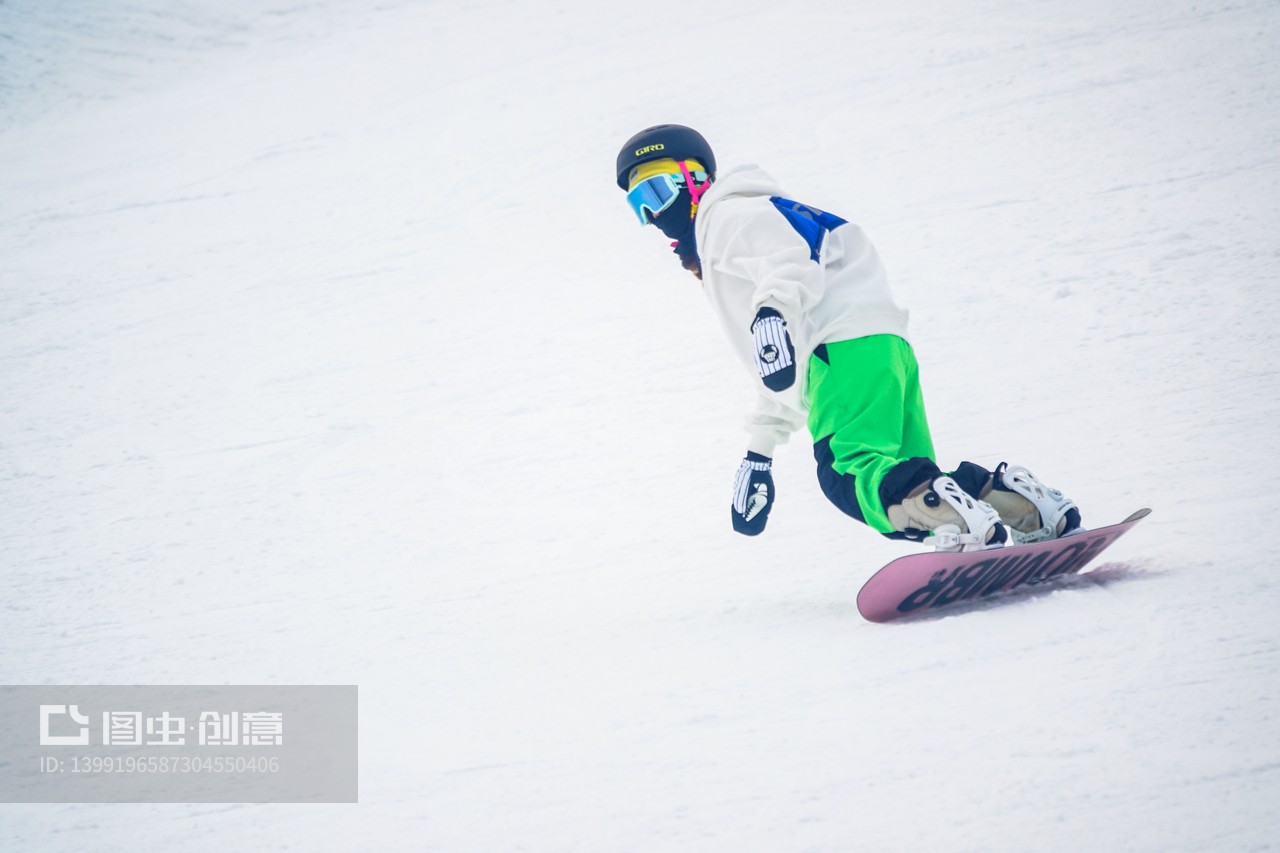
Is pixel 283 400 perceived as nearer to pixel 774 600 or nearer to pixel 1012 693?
pixel 774 600

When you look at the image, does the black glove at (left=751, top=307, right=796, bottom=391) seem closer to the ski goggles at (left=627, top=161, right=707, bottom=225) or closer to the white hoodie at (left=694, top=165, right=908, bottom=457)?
the white hoodie at (left=694, top=165, right=908, bottom=457)

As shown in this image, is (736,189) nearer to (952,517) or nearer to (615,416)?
(952,517)

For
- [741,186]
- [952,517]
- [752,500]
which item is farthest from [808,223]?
[952,517]

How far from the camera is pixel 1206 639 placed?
2.24m

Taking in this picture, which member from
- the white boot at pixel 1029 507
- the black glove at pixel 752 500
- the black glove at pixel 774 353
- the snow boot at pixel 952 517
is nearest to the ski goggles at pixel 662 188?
the black glove at pixel 774 353

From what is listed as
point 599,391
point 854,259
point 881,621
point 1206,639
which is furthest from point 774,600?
point 599,391

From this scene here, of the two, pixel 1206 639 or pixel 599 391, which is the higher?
pixel 599 391

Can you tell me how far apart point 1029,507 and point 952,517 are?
15.9 inches

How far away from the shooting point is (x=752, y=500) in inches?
120

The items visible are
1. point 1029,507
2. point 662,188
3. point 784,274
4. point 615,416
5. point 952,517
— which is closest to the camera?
point 952,517

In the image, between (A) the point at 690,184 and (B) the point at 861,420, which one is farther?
(A) the point at 690,184

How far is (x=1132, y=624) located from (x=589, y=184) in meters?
5.44

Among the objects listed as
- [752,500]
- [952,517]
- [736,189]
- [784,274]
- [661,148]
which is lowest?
[952,517]

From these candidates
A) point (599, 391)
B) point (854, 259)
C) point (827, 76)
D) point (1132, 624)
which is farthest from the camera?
point (827, 76)
